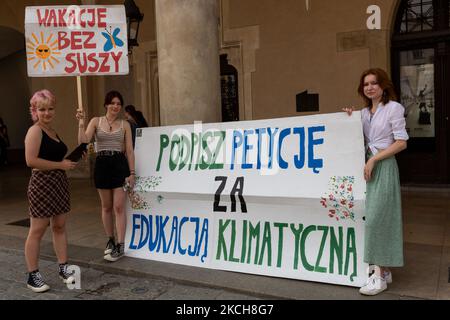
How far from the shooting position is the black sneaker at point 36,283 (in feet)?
13.6

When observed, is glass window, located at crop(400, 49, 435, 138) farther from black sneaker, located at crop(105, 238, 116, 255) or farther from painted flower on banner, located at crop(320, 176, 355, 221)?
black sneaker, located at crop(105, 238, 116, 255)

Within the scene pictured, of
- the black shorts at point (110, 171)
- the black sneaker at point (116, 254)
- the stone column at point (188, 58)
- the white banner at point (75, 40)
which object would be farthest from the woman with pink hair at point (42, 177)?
the stone column at point (188, 58)

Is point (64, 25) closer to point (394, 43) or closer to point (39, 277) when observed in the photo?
point (39, 277)

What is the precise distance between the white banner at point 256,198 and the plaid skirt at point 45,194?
903 millimetres

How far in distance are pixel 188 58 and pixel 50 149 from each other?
5.83ft

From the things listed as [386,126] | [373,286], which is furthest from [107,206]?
[386,126]

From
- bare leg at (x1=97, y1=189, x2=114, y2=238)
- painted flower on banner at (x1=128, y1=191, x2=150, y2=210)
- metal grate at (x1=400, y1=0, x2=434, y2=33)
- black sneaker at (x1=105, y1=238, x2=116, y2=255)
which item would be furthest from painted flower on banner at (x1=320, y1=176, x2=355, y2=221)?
metal grate at (x1=400, y1=0, x2=434, y2=33)

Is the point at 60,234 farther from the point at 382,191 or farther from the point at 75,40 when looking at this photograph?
the point at 382,191

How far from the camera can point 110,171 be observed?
4652 millimetres

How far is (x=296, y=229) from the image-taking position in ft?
13.3

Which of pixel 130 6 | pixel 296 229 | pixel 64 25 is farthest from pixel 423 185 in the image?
pixel 64 25

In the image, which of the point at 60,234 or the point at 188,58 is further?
the point at 188,58

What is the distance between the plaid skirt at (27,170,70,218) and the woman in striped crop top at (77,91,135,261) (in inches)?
22.5

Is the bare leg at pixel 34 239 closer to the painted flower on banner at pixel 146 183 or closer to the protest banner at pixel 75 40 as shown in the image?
the painted flower on banner at pixel 146 183
